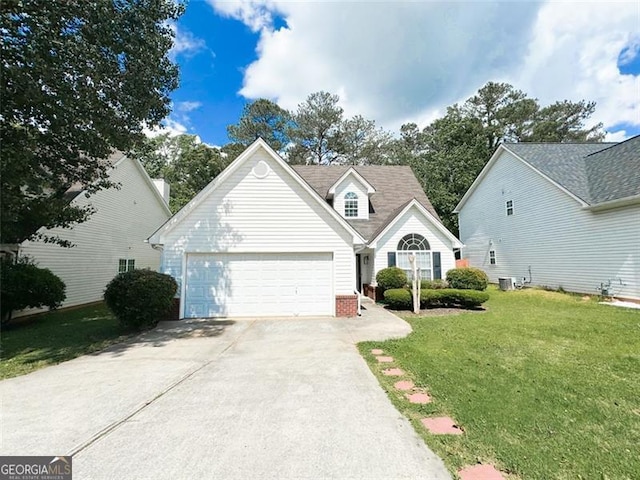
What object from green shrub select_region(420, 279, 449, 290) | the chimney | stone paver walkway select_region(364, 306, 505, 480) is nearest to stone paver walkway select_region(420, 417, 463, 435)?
stone paver walkway select_region(364, 306, 505, 480)

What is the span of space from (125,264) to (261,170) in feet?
38.1

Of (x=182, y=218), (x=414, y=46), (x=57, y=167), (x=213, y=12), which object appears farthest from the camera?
(x=414, y=46)

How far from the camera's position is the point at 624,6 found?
960 centimetres

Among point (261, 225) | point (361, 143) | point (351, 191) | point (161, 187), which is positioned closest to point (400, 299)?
point (261, 225)

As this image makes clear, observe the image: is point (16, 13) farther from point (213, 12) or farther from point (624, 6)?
point (624, 6)

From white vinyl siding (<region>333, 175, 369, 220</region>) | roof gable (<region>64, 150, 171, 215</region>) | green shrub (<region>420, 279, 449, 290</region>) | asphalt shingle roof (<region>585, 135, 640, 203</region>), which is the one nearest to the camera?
asphalt shingle roof (<region>585, 135, 640, 203</region>)

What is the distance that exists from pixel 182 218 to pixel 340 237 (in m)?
5.71

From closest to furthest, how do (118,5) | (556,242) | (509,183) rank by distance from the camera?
(118,5)
(556,242)
(509,183)

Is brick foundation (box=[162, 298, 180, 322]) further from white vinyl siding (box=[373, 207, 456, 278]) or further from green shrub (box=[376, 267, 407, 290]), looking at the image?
white vinyl siding (box=[373, 207, 456, 278])

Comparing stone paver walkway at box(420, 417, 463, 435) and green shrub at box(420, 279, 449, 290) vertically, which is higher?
green shrub at box(420, 279, 449, 290)

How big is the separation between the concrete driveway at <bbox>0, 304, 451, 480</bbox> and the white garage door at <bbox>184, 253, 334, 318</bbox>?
13.1 feet

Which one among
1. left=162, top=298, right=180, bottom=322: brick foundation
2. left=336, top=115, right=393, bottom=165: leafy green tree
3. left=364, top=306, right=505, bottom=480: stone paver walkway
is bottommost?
left=364, top=306, right=505, bottom=480: stone paver walkway

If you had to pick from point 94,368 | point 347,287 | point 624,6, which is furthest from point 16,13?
point 624,6

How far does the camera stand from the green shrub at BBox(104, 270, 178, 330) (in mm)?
8875
